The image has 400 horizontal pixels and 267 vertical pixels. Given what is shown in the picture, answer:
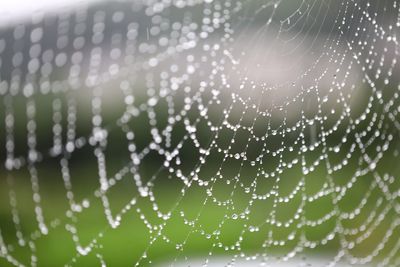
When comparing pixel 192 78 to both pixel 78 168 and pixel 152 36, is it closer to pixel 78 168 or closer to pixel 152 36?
pixel 152 36

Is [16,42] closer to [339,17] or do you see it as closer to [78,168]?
[339,17]

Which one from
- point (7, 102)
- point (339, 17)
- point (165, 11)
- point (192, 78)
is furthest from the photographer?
point (192, 78)

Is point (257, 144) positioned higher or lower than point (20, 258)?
lower

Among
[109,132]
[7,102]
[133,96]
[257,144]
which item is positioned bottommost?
[7,102]

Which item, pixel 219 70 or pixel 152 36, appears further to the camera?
pixel 219 70

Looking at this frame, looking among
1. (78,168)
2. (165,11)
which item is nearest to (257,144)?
(165,11)

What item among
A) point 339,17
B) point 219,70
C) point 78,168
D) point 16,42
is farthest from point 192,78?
point 78,168

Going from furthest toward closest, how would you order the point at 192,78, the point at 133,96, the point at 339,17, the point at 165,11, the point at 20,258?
the point at 20,258 → the point at 133,96 → the point at 192,78 → the point at 339,17 → the point at 165,11
